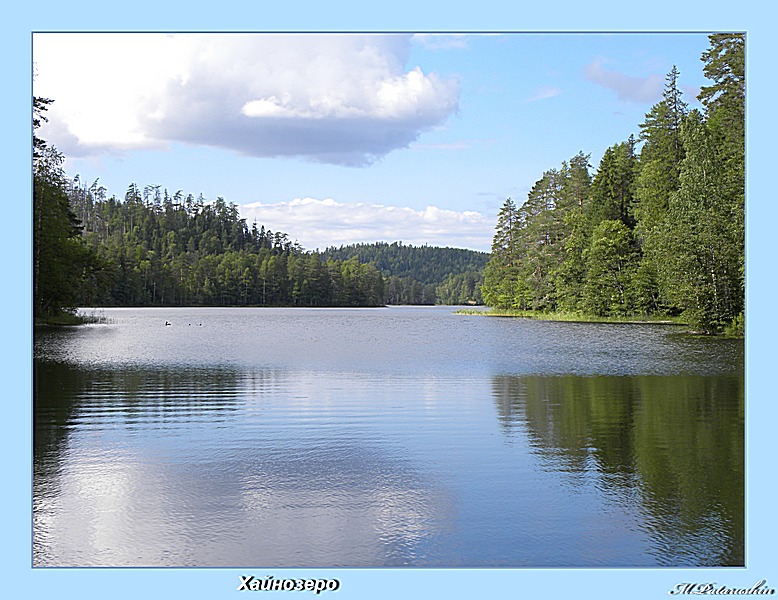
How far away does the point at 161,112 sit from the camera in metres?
13.5

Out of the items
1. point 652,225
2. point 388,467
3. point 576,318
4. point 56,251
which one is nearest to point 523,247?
point 576,318

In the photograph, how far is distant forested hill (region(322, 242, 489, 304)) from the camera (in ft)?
133

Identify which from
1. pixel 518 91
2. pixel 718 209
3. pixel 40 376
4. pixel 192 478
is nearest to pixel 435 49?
pixel 518 91

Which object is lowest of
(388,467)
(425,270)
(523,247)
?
(388,467)

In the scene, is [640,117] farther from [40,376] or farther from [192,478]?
[192,478]

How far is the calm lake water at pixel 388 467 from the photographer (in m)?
6.16

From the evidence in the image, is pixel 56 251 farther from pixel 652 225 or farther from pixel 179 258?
pixel 652 225

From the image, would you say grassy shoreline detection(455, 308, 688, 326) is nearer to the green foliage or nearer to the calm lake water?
the calm lake water

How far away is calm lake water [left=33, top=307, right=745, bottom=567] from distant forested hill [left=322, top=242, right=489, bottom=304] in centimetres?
1945

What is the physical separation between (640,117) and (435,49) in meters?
25.9

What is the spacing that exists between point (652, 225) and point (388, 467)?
3321 centimetres

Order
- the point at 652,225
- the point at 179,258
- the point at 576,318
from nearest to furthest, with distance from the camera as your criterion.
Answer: the point at 179,258
the point at 652,225
the point at 576,318

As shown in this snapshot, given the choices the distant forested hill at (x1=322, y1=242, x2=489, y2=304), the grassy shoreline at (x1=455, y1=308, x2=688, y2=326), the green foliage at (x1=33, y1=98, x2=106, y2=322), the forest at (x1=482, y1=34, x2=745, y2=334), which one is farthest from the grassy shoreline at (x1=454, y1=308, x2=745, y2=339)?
→ the green foliage at (x1=33, y1=98, x2=106, y2=322)

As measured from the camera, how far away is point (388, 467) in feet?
27.3
